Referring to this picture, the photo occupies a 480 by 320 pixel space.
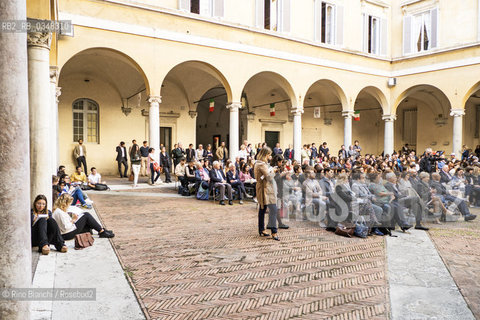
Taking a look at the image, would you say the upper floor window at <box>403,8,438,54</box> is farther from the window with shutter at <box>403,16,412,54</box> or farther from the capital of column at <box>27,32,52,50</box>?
the capital of column at <box>27,32,52,50</box>

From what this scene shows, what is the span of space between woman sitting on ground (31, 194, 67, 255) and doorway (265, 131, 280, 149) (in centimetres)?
1636

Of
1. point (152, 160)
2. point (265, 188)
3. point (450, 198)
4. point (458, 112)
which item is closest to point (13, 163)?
point (265, 188)

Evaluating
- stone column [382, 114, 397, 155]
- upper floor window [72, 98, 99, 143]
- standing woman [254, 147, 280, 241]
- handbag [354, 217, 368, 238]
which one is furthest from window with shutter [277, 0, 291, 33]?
handbag [354, 217, 368, 238]

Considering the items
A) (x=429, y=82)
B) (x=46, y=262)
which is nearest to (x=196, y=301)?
(x=46, y=262)

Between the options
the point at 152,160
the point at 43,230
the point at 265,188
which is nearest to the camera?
the point at 43,230

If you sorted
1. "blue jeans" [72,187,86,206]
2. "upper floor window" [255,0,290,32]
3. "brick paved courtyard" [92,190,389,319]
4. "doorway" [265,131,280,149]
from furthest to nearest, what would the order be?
"doorway" [265,131,280,149] < "upper floor window" [255,0,290,32] < "blue jeans" [72,187,86,206] < "brick paved courtyard" [92,190,389,319]

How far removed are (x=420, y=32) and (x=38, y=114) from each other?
19.4 m

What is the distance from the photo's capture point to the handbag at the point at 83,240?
17.9 ft

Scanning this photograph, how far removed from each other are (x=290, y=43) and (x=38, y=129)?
1273cm

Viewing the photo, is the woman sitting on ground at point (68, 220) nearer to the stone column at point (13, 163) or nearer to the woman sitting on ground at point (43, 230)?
the woman sitting on ground at point (43, 230)

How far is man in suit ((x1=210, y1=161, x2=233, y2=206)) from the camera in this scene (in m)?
9.93

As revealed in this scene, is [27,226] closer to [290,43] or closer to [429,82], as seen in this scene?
[290,43]

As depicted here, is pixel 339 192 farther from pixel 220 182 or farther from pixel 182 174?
pixel 182 174

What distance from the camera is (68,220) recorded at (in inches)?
225
